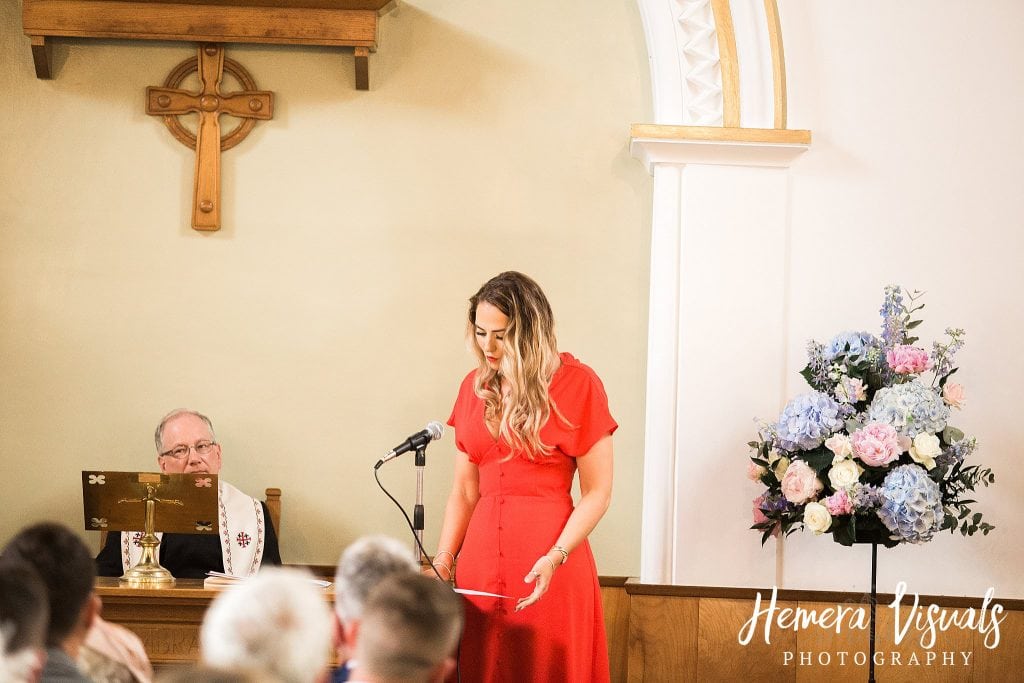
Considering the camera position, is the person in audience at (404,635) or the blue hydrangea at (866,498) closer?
the person in audience at (404,635)

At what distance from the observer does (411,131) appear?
5629mm

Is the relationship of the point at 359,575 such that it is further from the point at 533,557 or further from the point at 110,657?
the point at 533,557

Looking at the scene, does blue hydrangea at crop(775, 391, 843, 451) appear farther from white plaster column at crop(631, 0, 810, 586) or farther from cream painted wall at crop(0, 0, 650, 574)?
cream painted wall at crop(0, 0, 650, 574)

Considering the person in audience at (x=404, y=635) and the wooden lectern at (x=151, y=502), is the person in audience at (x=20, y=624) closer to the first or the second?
the person in audience at (x=404, y=635)

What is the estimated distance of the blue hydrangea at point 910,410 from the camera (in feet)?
14.6

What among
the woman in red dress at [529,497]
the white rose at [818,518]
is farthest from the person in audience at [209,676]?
the white rose at [818,518]

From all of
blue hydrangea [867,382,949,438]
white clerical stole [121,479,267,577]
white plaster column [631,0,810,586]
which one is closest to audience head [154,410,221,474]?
white clerical stole [121,479,267,577]

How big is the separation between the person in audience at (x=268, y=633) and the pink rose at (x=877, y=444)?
3.01 meters

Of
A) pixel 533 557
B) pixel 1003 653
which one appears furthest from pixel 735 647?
pixel 533 557

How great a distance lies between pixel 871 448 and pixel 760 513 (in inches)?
31.9

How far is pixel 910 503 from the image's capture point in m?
4.37

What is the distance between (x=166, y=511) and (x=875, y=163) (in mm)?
3512

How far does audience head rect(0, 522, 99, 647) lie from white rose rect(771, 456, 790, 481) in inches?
124

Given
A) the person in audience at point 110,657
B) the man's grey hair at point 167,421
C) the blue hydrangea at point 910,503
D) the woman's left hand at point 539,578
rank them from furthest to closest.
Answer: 1. the man's grey hair at point 167,421
2. the blue hydrangea at point 910,503
3. the woman's left hand at point 539,578
4. the person in audience at point 110,657
